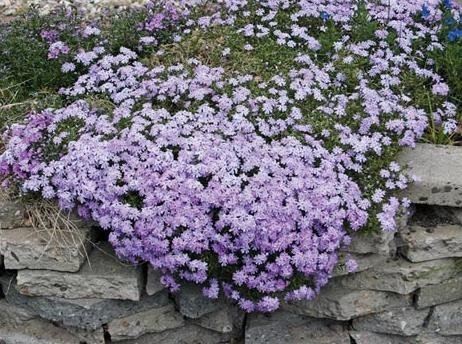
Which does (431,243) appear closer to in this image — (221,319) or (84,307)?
(221,319)

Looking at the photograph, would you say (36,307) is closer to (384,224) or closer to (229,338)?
(229,338)

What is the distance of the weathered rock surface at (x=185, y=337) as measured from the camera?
12.5 feet

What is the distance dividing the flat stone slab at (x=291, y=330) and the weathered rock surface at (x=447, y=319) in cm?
49

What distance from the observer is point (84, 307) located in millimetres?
3576

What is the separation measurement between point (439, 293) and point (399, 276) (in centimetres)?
29

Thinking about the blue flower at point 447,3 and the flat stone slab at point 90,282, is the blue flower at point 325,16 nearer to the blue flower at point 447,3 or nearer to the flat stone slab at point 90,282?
the blue flower at point 447,3

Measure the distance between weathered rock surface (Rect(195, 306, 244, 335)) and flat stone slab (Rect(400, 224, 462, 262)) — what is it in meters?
0.96

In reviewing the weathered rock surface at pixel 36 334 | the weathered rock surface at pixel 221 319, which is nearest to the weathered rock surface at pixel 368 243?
the weathered rock surface at pixel 221 319

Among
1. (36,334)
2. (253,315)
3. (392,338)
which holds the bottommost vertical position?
(392,338)

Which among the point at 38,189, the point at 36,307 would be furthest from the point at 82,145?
the point at 36,307

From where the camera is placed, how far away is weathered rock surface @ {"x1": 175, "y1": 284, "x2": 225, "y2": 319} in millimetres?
3578

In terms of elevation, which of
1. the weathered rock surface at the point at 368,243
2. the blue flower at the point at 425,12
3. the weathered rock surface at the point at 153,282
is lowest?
the weathered rock surface at the point at 153,282

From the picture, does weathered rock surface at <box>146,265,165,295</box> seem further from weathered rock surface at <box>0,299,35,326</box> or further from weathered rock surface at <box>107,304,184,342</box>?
weathered rock surface at <box>0,299,35,326</box>

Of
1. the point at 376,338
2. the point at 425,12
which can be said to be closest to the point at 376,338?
the point at 376,338
